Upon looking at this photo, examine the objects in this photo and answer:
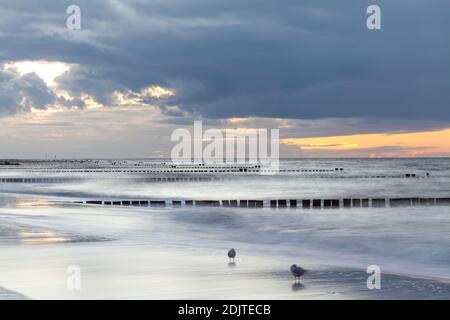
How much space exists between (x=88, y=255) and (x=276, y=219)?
2184cm

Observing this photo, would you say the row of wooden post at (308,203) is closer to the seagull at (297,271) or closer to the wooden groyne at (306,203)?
the wooden groyne at (306,203)

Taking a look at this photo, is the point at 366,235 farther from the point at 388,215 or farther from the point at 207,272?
the point at 207,272

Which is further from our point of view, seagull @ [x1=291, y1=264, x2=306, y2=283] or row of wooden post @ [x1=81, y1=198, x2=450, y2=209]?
row of wooden post @ [x1=81, y1=198, x2=450, y2=209]

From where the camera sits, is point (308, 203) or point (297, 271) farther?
point (308, 203)

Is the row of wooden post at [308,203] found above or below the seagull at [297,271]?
below

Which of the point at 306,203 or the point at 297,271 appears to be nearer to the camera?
the point at 297,271

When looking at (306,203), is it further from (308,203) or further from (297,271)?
(297,271)

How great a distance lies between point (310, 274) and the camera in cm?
1614

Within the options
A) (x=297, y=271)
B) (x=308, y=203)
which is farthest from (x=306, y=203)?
(x=297, y=271)

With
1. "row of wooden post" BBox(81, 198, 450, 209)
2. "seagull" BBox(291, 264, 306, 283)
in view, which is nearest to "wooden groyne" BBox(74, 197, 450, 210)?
"row of wooden post" BBox(81, 198, 450, 209)

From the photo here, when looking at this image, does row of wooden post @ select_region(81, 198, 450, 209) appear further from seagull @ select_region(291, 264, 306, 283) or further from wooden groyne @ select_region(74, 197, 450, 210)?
seagull @ select_region(291, 264, 306, 283)

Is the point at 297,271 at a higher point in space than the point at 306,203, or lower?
higher

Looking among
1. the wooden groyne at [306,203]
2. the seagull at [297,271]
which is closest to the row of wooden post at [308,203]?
the wooden groyne at [306,203]

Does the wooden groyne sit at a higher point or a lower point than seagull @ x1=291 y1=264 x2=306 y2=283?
lower
